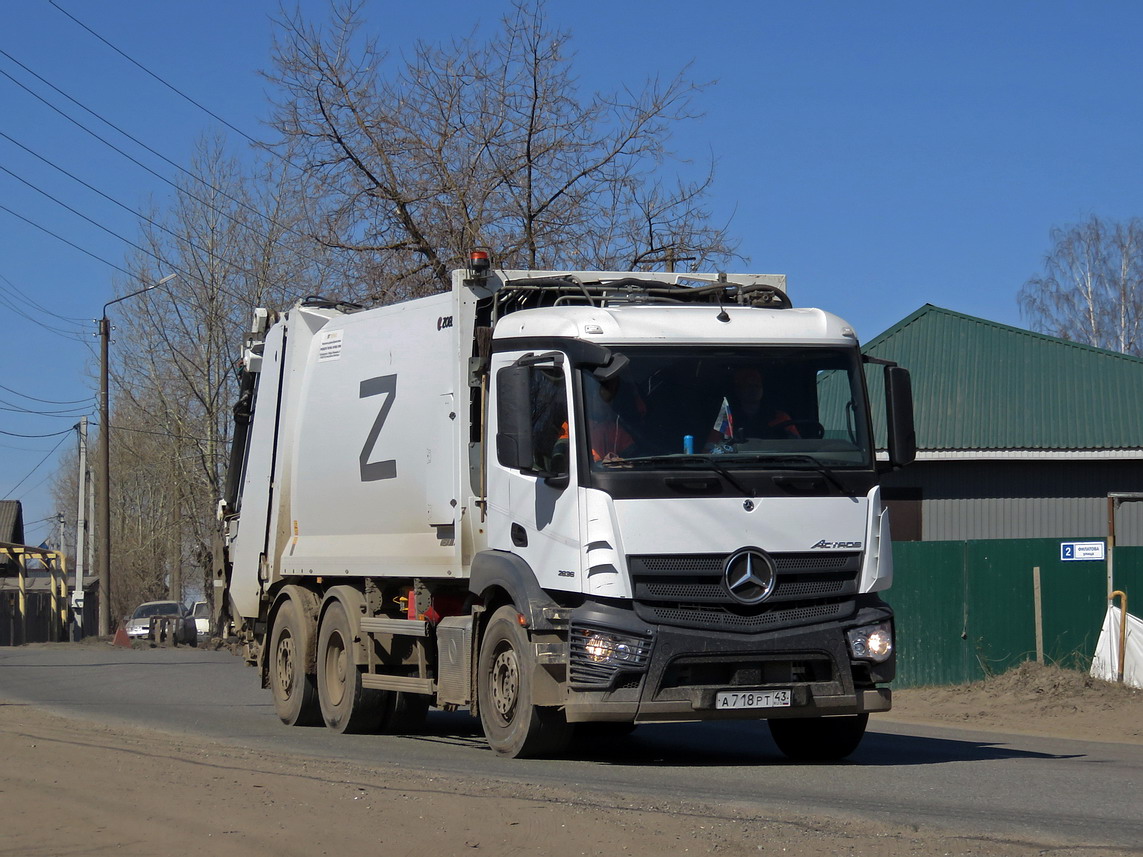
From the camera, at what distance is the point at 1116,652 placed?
17.1 metres

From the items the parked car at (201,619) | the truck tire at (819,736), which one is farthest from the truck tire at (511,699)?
the parked car at (201,619)

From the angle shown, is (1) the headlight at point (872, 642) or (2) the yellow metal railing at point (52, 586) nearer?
(1) the headlight at point (872, 642)

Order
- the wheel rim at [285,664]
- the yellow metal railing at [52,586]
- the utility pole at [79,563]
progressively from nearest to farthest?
the wheel rim at [285,664] → the yellow metal railing at [52,586] → the utility pole at [79,563]

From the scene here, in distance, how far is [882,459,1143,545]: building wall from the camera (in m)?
25.1

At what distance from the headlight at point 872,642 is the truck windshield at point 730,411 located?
1054 mm

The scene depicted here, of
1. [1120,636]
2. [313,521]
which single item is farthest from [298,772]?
[1120,636]

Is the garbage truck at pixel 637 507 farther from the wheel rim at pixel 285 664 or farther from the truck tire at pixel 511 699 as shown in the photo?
the wheel rim at pixel 285 664

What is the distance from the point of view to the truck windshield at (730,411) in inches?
372

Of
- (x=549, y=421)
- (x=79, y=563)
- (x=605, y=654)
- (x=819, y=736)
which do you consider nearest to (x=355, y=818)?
(x=605, y=654)

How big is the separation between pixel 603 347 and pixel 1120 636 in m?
9.83

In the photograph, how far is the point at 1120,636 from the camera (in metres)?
16.9

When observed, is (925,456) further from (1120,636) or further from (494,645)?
(494,645)

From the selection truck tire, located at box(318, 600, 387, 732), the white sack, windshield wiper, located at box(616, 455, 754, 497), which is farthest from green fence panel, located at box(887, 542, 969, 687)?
windshield wiper, located at box(616, 455, 754, 497)

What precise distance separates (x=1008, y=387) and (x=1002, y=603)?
915cm
